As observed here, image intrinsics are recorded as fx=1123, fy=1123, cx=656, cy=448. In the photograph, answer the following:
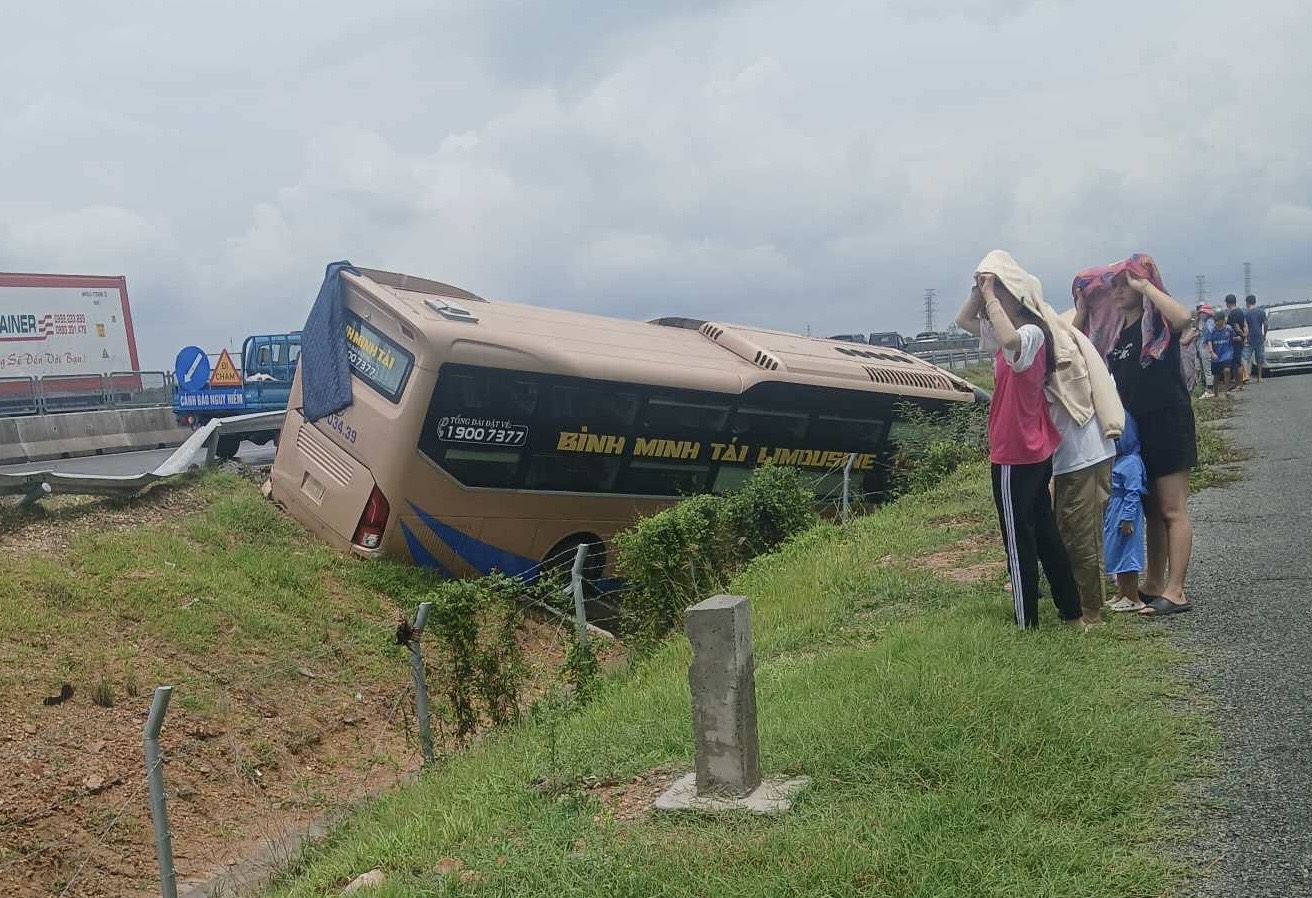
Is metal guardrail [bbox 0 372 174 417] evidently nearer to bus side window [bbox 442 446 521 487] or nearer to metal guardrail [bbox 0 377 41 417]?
metal guardrail [bbox 0 377 41 417]

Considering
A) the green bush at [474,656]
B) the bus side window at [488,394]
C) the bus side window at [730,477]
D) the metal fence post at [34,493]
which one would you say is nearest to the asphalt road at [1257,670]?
the green bush at [474,656]

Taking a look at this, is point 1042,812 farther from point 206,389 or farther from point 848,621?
point 206,389

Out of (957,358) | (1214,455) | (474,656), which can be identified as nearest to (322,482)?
(474,656)

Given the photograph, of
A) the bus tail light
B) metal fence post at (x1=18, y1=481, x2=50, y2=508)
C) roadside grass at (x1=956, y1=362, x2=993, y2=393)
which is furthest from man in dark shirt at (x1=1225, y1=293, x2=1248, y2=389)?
metal fence post at (x1=18, y1=481, x2=50, y2=508)

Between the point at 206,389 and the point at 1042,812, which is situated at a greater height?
the point at 206,389

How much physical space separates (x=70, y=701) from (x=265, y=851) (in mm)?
1835

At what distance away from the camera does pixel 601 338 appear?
1283 cm

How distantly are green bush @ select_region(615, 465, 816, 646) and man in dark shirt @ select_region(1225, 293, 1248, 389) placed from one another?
1456cm

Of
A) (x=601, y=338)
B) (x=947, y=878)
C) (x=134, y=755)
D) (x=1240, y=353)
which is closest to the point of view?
(x=947, y=878)

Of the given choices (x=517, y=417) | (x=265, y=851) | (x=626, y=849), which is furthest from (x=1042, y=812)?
(x=517, y=417)

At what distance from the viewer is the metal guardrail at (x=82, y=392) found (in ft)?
90.0

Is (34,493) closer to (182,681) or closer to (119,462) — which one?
(182,681)

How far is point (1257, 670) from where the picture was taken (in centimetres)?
483

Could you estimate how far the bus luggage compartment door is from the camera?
37.9 feet
